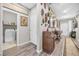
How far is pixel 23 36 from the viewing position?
5.31 feet

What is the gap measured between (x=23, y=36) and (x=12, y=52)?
1.13ft

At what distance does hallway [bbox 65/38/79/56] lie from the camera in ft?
5.17

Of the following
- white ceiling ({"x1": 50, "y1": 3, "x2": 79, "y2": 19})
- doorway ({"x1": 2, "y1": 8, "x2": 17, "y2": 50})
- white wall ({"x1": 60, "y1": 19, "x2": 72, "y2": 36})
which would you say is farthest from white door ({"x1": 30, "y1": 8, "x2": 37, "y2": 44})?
white wall ({"x1": 60, "y1": 19, "x2": 72, "y2": 36})

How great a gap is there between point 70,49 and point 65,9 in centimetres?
76

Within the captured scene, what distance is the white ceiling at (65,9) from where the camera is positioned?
5.25 ft

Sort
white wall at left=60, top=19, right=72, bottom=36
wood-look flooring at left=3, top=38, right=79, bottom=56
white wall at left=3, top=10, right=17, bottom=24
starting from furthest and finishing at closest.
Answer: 1. white wall at left=60, top=19, right=72, bottom=36
2. wood-look flooring at left=3, top=38, right=79, bottom=56
3. white wall at left=3, top=10, right=17, bottom=24

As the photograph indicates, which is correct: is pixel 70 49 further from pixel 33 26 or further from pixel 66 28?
pixel 33 26

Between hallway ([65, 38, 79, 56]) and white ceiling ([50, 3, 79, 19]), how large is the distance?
0.48 meters

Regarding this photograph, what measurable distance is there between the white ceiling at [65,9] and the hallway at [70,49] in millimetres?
480

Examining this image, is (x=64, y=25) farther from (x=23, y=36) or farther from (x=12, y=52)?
(x=12, y=52)

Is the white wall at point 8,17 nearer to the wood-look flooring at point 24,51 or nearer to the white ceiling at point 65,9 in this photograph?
the wood-look flooring at point 24,51

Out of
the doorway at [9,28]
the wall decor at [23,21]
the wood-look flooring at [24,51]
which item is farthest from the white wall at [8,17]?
the wood-look flooring at [24,51]

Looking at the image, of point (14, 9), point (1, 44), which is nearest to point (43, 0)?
point (14, 9)

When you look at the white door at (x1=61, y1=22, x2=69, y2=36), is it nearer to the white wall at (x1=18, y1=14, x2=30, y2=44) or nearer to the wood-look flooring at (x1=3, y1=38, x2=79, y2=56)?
the wood-look flooring at (x1=3, y1=38, x2=79, y2=56)
